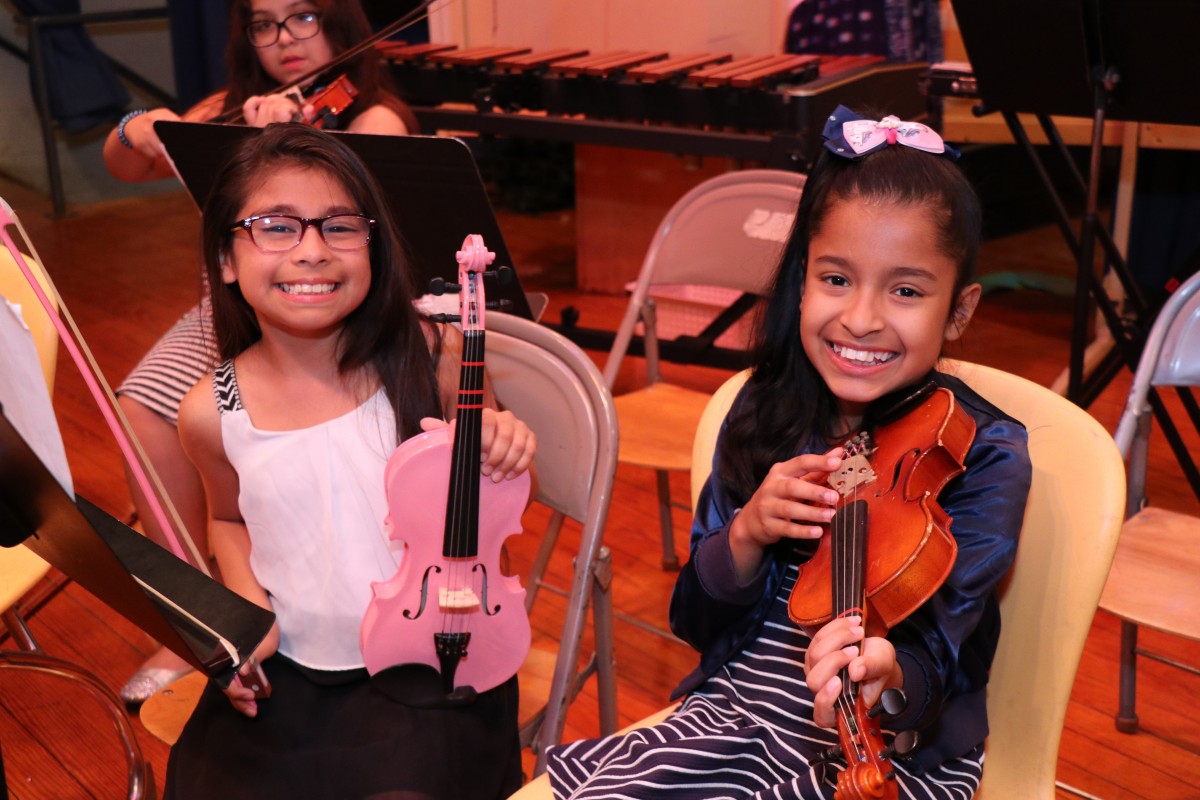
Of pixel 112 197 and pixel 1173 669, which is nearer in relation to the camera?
pixel 1173 669

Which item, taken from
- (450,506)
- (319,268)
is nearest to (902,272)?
(450,506)

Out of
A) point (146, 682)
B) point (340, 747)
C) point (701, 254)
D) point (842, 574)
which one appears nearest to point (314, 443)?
point (340, 747)

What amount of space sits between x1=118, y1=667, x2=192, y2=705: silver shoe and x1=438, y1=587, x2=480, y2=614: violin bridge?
1.02 m

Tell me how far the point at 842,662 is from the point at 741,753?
0.26 metres

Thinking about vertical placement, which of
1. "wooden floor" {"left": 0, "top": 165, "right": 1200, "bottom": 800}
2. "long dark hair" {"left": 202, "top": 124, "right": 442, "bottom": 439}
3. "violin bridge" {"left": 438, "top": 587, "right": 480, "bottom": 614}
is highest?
"long dark hair" {"left": 202, "top": 124, "right": 442, "bottom": 439}

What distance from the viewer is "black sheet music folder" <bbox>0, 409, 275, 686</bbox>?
0.78 meters

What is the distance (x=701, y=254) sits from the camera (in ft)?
7.31

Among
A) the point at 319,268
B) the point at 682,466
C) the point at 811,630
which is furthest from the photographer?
the point at 682,466

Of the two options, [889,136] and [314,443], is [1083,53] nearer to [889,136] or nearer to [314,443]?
[889,136]

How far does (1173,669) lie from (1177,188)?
81.1 inches

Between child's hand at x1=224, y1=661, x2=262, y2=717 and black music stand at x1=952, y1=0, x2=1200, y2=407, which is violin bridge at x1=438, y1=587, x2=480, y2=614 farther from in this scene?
black music stand at x1=952, y1=0, x2=1200, y2=407

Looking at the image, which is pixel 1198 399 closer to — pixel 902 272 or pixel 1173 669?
pixel 1173 669

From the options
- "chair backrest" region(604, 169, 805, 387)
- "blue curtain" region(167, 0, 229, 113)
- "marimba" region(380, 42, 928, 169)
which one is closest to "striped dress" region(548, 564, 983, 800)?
"chair backrest" region(604, 169, 805, 387)

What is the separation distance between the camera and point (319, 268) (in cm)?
131
